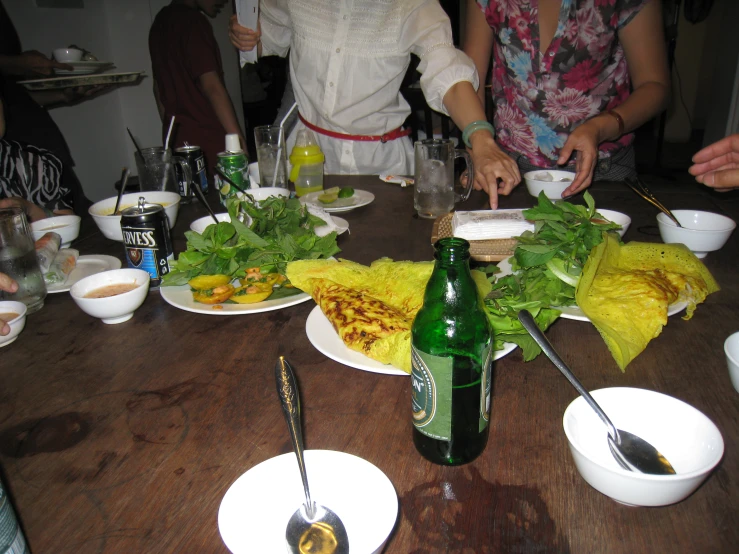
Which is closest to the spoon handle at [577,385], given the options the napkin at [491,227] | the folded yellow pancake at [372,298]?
the folded yellow pancake at [372,298]

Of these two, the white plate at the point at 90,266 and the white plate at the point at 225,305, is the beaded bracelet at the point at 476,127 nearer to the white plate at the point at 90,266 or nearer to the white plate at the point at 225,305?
the white plate at the point at 225,305

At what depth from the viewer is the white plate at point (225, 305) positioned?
1222 millimetres

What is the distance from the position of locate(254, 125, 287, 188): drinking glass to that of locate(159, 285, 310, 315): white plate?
110 cm

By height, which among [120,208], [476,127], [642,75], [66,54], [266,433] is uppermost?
[66,54]

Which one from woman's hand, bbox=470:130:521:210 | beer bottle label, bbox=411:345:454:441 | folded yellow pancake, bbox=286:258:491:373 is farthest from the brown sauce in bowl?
woman's hand, bbox=470:130:521:210

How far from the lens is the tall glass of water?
1.30m

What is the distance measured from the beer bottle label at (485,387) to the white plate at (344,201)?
134 centimetres

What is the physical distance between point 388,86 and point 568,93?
1.02m

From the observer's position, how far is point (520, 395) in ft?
3.05

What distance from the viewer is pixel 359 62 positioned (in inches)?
111

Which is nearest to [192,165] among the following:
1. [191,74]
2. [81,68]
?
[191,74]

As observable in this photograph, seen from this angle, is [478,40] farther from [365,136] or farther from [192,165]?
[192,165]

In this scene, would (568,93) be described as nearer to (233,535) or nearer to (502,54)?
(502,54)

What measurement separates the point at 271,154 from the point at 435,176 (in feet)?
2.73
